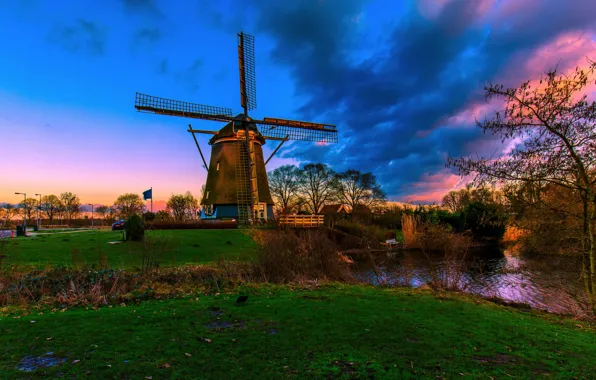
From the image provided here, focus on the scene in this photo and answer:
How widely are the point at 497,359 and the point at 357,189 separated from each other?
46636mm

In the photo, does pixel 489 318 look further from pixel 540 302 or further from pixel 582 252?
pixel 540 302

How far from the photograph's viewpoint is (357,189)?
50.1 metres

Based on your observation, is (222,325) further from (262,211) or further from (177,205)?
(177,205)

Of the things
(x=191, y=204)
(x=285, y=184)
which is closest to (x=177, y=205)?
(x=191, y=204)

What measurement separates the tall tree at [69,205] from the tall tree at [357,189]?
5555cm

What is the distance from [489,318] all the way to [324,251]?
535cm

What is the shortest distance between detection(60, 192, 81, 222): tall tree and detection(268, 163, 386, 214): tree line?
4566 centimetres

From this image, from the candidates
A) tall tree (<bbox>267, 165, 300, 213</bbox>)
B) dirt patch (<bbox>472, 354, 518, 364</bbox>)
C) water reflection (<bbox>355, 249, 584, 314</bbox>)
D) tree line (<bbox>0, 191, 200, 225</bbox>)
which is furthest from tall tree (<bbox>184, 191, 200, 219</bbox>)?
dirt patch (<bbox>472, 354, 518, 364</bbox>)

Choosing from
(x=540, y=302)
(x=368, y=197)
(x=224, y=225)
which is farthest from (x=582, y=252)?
(x=368, y=197)

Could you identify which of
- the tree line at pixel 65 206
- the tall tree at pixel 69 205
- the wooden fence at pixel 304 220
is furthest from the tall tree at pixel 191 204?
the wooden fence at pixel 304 220

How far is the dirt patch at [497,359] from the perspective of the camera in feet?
12.6

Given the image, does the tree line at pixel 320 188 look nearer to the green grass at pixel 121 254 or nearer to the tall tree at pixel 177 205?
the tall tree at pixel 177 205

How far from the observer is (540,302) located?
10.3 m

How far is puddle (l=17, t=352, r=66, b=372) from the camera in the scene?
3377 mm
